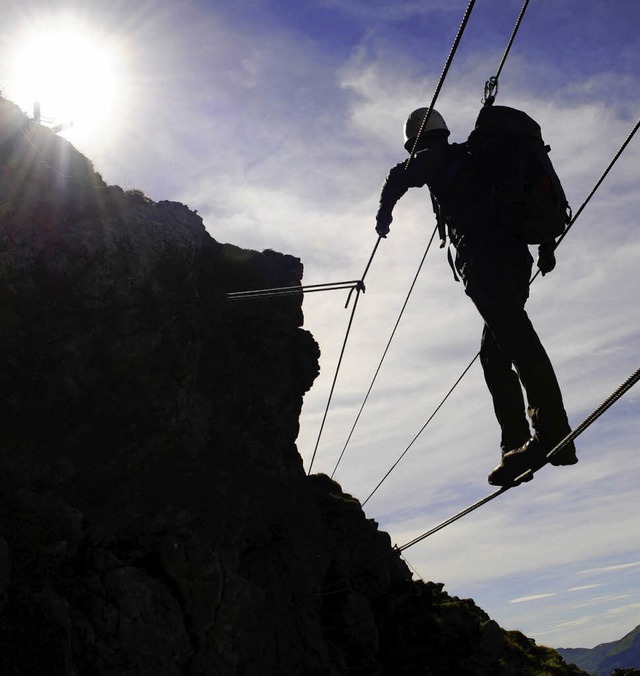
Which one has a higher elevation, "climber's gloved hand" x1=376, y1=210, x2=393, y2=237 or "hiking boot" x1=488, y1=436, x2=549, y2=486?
"climber's gloved hand" x1=376, y1=210, x2=393, y2=237

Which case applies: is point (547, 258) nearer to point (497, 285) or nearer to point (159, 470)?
point (497, 285)

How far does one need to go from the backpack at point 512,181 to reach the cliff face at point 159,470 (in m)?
10.4

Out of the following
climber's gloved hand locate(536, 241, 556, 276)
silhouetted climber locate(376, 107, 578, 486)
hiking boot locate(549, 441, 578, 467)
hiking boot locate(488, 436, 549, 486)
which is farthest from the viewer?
climber's gloved hand locate(536, 241, 556, 276)

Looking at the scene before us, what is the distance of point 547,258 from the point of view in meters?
8.60

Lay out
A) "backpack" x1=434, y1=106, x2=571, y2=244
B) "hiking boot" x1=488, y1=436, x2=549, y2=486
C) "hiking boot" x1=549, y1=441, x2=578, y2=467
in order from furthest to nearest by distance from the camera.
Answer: "backpack" x1=434, y1=106, x2=571, y2=244, "hiking boot" x1=488, y1=436, x2=549, y2=486, "hiking boot" x1=549, y1=441, x2=578, y2=467

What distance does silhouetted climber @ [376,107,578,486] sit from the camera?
655 centimetres

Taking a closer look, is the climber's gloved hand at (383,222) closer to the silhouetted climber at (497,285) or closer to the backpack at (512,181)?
the silhouetted climber at (497,285)

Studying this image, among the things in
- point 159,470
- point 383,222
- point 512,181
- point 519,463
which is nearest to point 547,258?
point 512,181

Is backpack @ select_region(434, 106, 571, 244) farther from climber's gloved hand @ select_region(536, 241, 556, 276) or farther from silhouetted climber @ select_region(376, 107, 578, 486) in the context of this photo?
climber's gloved hand @ select_region(536, 241, 556, 276)

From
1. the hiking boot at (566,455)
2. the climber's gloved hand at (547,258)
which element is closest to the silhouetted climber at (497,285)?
the hiking boot at (566,455)

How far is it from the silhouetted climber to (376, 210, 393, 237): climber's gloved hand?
0.01 meters

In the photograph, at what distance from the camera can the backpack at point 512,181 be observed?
6.80m

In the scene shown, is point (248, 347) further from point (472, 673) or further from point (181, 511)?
point (472, 673)

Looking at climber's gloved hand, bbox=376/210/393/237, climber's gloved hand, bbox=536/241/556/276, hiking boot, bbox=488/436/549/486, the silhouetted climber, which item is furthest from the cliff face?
climber's gloved hand, bbox=536/241/556/276
